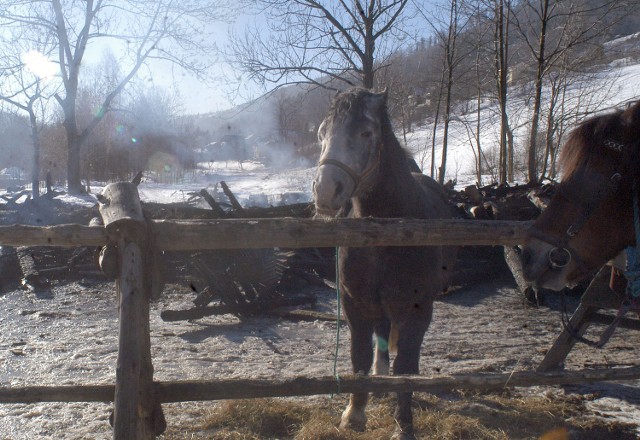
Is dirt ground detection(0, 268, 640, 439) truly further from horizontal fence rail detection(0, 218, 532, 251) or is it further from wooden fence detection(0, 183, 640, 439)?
horizontal fence rail detection(0, 218, 532, 251)

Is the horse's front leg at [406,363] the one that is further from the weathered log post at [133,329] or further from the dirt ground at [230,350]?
the weathered log post at [133,329]

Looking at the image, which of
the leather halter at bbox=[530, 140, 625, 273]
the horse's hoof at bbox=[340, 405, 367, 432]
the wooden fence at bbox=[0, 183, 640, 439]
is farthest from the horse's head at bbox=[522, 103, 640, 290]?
the horse's hoof at bbox=[340, 405, 367, 432]

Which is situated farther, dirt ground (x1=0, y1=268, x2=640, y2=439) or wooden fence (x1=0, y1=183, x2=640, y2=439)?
dirt ground (x1=0, y1=268, x2=640, y2=439)

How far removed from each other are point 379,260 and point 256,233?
113 cm

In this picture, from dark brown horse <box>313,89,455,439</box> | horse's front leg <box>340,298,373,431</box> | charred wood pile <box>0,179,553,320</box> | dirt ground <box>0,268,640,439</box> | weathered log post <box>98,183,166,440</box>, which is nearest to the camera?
weathered log post <box>98,183,166,440</box>

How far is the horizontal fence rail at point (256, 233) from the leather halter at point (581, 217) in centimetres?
46

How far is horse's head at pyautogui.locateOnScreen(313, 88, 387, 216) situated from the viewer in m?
2.76

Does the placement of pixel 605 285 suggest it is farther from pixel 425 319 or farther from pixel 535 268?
pixel 535 268

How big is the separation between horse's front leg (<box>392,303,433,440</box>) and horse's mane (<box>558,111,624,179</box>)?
1.27m

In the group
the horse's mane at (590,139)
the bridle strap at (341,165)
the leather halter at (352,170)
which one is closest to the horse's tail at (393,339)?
the leather halter at (352,170)

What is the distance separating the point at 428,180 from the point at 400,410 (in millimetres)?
2488

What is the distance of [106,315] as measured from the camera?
6.73 metres

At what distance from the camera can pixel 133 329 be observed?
2.23 meters

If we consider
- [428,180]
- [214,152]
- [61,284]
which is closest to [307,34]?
[61,284]
